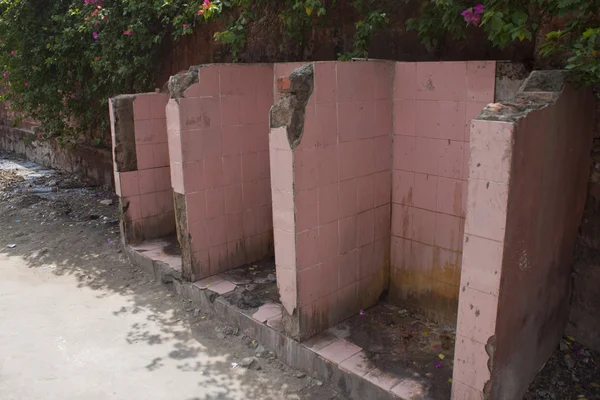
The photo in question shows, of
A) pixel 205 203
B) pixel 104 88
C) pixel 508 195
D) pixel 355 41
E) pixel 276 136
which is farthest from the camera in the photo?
pixel 104 88

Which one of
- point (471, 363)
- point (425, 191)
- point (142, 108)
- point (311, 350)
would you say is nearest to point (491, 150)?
point (471, 363)

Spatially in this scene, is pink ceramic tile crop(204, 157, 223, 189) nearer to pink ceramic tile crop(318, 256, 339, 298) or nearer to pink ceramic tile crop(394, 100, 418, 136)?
pink ceramic tile crop(318, 256, 339, 298)

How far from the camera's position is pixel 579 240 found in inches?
155

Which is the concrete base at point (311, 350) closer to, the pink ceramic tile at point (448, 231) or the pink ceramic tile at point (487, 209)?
the pink ceramic tile at point (448, 231)

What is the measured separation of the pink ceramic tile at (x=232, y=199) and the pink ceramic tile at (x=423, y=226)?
6.29 feet

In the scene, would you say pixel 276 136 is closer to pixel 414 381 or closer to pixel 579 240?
pixel 414 381

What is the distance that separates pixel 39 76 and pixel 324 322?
7.52 meters

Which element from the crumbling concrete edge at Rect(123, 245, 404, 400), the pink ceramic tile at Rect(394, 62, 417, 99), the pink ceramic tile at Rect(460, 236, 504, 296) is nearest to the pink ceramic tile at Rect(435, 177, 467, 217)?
the pink ceramic tile at Rect(394, 62, 417, 99)

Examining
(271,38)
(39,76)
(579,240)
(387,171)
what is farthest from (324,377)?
(39,76)

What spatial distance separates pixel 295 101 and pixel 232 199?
1.96m

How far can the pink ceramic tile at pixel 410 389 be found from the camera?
356 centimetres

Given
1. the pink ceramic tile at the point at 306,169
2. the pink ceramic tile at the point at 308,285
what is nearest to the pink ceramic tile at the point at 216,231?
the pink ceramic tile at the point at 308,285

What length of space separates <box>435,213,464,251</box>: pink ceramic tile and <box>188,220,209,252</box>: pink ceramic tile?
2.29m

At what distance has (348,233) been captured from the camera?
4.42 meters
